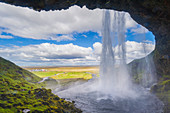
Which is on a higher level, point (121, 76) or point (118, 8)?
point (118, 8)

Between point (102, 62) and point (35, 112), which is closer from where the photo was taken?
point (35, 112)

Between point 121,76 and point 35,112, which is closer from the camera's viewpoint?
point 35,112

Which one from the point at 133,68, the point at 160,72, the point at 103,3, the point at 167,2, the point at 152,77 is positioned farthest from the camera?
the point at 133,68

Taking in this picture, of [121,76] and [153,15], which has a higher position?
[153,15]

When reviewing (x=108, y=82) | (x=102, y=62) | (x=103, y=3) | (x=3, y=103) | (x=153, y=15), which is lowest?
(x=108, y=82)

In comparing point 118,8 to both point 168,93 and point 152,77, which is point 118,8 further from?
point 152,77

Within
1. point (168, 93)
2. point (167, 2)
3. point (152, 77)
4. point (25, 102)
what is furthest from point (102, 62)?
point (25, 102)

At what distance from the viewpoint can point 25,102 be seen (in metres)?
16.4

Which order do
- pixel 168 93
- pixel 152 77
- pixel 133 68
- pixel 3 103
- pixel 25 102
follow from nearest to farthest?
pixel 3 103 → pixel 25 102 → pixel 168 93 → pixel 152 77 → pixel 133 68

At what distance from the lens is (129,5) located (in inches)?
824

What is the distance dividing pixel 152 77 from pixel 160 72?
5.73 m

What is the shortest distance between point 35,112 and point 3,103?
4.92 meters

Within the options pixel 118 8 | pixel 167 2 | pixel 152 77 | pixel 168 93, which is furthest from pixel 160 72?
pixel 118 8

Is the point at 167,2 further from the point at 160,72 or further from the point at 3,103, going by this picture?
the point at 3,103
